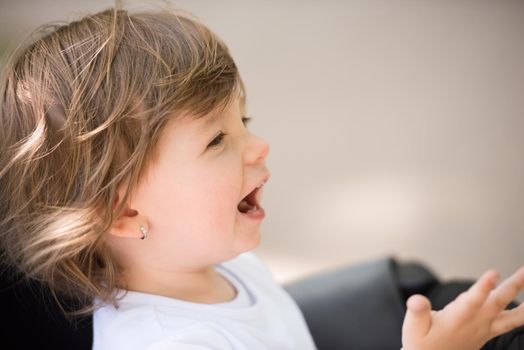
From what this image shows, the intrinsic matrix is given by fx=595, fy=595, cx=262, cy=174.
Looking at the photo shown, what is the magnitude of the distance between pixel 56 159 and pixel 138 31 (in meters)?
0.16

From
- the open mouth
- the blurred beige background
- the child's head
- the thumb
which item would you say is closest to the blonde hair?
the child's head

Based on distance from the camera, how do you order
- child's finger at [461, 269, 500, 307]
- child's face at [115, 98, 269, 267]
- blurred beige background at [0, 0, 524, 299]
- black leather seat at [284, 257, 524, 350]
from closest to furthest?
child's finger at [461, 269, 500, 307] < child's face at [115, 98, 269, 267] < black leather seat at [284, 257, 524, 350] < blurred beige background at [0, 0, 524, 299]

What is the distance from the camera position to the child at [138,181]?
61 centimetres

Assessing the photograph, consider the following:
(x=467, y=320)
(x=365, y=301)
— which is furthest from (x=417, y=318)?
(x=365, y=301)

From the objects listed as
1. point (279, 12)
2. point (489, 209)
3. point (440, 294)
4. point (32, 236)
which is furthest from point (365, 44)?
point (32, 236)

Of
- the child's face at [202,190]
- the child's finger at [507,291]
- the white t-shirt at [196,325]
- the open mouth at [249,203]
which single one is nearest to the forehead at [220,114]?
the child's face at [202,190]

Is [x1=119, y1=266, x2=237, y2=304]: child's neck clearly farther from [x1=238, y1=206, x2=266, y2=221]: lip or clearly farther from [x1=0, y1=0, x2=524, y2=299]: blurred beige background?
[x1=0, y1=0, x2=524, y2=299]: blurred beige background

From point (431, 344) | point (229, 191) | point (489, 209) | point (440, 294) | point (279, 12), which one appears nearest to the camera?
point (431, 344)

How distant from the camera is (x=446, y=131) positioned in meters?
1.52

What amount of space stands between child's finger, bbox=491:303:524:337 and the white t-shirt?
0.87 feet

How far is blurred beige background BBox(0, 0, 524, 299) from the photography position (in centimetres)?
150

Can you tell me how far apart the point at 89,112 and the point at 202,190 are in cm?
14

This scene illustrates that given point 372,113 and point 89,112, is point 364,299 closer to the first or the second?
point 89,112

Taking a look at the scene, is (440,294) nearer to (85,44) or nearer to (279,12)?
(85,44)
